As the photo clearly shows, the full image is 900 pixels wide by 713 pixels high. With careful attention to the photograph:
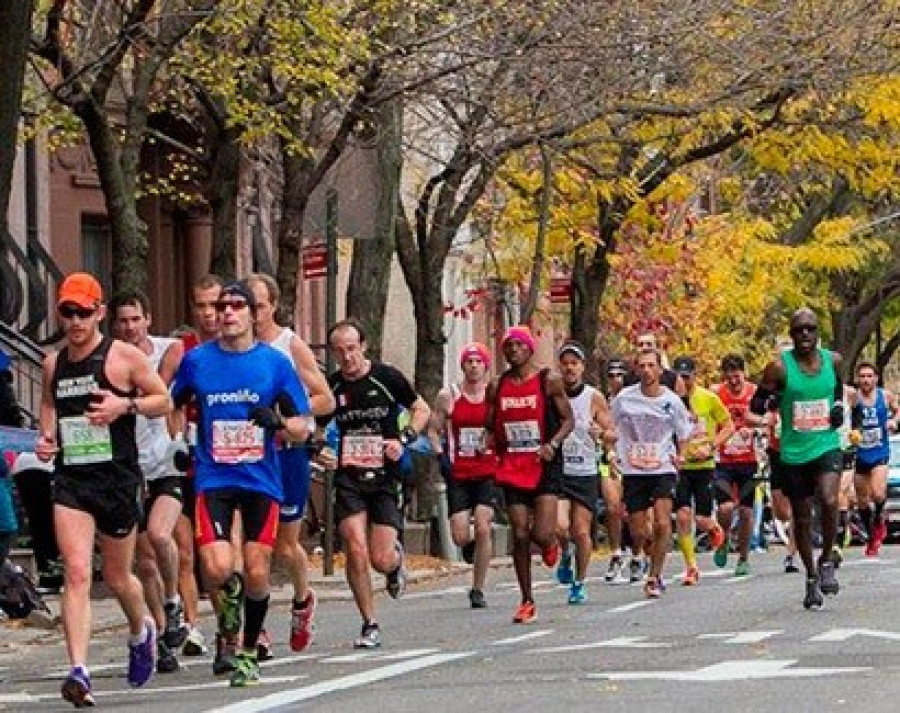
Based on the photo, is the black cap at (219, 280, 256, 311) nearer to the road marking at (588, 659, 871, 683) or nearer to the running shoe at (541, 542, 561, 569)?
the road marking at (588, 659, 871, 683)

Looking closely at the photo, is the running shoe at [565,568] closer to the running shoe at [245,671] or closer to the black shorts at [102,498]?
the running shoe at [245,671]

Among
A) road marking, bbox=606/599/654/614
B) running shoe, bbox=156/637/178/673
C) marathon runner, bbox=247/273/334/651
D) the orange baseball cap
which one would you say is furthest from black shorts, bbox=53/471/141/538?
road marking, bbox=606/599/654/614

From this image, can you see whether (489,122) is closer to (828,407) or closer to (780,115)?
(780,115)

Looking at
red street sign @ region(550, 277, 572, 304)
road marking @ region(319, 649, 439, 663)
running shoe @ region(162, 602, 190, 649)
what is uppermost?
red street sign @ region(550, 277, 572, 304)

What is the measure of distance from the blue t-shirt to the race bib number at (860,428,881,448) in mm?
15173

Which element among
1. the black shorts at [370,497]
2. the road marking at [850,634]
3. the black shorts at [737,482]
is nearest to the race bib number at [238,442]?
the black shorts at [370,497]

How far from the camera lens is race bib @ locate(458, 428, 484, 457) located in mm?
21047

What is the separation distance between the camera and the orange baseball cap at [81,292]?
1391cm

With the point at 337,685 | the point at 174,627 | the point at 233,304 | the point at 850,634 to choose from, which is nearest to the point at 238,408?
the point at 233,304

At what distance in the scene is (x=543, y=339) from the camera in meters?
56.4

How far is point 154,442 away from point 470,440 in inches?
210

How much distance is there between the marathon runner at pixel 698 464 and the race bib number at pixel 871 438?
3037 mm

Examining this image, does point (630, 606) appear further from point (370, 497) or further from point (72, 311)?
point (72, 311)

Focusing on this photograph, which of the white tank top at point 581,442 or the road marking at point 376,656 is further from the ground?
the white tank top at point 581,442
